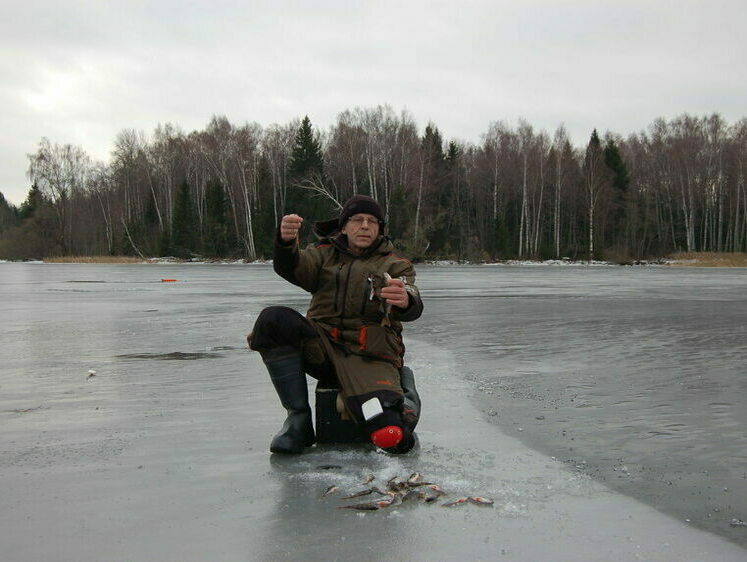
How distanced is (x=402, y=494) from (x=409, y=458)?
0.56 meters

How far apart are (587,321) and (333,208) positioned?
4585 cm

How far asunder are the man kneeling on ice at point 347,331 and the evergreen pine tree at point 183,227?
59.2 metres

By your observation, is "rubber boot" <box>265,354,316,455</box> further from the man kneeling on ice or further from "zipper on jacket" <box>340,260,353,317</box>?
"zipper on jacket" <box>340,260,353,317</box>

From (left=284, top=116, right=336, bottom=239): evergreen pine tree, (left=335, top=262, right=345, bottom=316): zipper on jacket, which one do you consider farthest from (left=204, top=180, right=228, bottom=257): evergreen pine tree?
(left=335, top=262, right=345, bottom=316): zipper on jacket

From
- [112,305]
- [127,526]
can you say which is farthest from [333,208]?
[127,526]

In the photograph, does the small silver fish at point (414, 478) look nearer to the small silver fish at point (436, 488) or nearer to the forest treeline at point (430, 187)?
the small silver fish at point (436, 488)

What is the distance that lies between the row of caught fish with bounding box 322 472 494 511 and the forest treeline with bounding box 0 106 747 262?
4736 centimetres

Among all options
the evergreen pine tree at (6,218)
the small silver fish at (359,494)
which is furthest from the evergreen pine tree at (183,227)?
the evergreen pine tree at (6,218)

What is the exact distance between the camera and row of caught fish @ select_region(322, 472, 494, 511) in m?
2.67

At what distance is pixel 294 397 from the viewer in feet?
11.7

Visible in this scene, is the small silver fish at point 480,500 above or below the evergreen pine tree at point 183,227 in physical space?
below

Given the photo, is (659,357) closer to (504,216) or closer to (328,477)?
(328,477)

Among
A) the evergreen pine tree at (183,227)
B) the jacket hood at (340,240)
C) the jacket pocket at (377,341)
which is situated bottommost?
the jacket pocket at (377,341)

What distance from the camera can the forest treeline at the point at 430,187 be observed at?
5366cm
